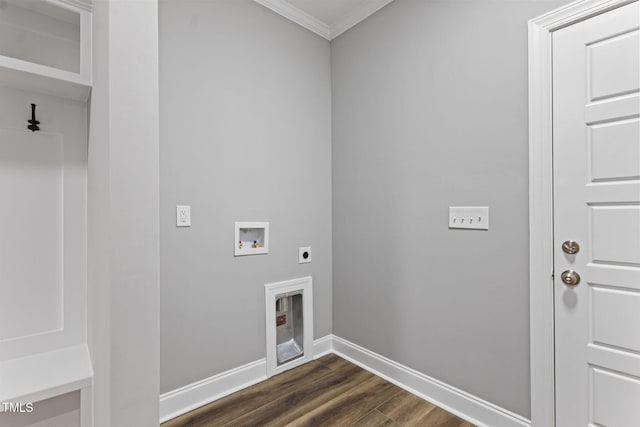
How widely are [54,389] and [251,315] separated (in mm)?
1118

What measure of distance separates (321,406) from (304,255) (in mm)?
1045

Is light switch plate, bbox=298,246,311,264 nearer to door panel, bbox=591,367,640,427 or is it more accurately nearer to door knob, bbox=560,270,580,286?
door knob, bbox=560,270,580,286

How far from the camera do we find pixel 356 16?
96.3 inches

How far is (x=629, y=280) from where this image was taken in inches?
53.3

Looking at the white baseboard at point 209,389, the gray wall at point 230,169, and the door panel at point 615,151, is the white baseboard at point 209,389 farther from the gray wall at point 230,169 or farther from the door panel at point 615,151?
the door panel at point 615,151

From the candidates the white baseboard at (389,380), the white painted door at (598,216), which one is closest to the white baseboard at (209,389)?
the white baseboard at (389,380)

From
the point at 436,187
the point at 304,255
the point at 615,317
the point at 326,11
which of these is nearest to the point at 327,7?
the point at 326,11

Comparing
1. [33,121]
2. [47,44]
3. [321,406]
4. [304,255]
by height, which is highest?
[47,44]

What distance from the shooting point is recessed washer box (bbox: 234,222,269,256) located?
2.14 metres

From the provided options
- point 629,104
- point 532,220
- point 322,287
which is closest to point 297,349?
point 322,287

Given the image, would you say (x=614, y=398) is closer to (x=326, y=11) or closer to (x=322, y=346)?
(x=322, y=346)

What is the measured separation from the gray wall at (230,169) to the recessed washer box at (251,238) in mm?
49

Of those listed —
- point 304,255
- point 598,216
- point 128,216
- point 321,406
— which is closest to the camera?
point 128,216

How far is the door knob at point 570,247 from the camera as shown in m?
1.49
